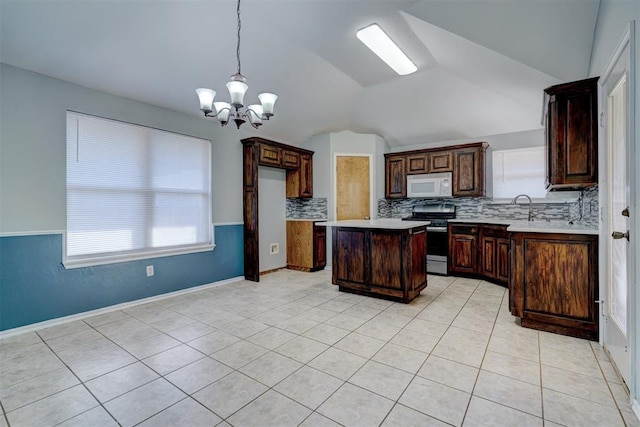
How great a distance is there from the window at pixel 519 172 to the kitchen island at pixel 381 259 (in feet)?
7.00

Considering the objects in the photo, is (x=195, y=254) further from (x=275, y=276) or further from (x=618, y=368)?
(x=618, y=368)

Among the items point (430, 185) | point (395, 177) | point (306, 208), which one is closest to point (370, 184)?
point (395, 177)

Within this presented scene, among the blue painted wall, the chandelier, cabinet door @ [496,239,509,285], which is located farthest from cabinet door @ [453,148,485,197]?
the blue painted wall

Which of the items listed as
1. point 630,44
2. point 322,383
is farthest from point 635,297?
point 322,383

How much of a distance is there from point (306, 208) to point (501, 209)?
11.1 ft

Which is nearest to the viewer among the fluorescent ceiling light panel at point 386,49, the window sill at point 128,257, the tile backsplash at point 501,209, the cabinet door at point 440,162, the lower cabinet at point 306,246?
the window sill at point 128,257

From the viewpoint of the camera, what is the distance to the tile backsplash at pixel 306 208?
5.49 meters

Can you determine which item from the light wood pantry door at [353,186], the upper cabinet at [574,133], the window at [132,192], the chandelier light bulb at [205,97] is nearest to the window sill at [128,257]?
the window at [132,192]

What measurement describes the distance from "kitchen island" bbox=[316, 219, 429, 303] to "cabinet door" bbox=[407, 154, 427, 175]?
1.96m

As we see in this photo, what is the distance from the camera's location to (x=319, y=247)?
541 centimetres

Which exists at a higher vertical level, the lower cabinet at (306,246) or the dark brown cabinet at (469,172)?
the dark brown cabinet at (469,172)

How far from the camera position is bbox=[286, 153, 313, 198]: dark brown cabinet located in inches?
216

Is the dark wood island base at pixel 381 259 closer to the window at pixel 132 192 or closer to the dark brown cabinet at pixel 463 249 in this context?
the dark brown cabinet at pixel 463 249

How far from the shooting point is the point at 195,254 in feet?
13.4
